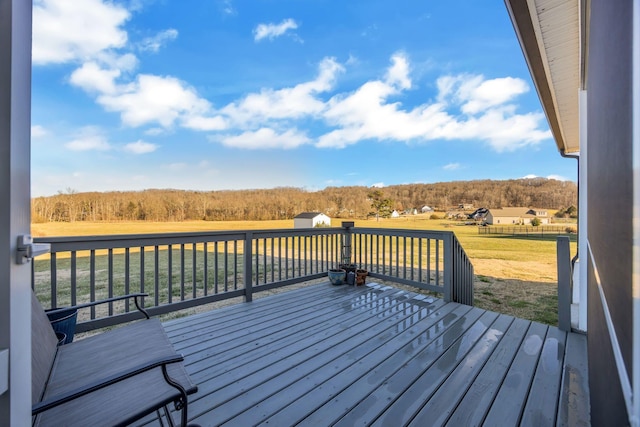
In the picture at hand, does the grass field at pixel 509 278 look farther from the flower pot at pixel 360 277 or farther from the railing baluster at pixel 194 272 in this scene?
the railing baluster at pixel 194 272

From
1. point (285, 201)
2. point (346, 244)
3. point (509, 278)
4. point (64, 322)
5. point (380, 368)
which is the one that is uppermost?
point (285, 201)

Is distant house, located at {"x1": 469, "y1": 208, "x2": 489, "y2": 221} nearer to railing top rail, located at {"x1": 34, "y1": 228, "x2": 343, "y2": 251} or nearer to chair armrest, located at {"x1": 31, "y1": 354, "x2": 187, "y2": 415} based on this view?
railing top rail, located at {"x1": 34, "y1": 228, "x2": 343, "y2": 251}

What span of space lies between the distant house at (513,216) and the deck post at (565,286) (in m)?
24.1

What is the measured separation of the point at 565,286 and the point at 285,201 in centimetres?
1424

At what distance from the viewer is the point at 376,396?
193cm

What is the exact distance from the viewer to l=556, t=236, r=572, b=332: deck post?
2.93m

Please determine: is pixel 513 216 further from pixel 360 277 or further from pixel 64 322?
pixel 64 322

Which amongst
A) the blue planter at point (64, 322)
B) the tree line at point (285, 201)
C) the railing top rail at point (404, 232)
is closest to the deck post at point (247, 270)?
the blue planter at point (64, 322)

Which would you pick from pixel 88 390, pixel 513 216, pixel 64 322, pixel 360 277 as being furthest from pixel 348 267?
pixel 513 216

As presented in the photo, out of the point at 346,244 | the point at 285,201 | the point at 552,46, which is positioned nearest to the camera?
the point at 552,46

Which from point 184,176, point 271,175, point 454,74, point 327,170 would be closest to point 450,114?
point 454,74

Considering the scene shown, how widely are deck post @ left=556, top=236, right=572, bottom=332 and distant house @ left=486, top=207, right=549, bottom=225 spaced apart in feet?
79.1

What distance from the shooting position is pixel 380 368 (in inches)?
89.4

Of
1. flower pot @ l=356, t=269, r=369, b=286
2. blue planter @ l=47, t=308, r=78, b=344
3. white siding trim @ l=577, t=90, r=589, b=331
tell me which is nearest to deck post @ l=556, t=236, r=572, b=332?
white siding trim @ l=577, t=90, r=589, b=331
